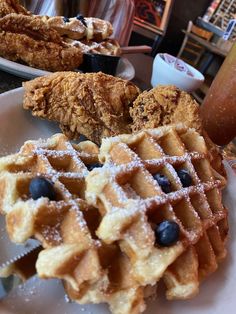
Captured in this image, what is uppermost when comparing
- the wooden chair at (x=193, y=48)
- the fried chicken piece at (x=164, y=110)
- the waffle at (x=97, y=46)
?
the fried chicken piece at (x=164, y=110)

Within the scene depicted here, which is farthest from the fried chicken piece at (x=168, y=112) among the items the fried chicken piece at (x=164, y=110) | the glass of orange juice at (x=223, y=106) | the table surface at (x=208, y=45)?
the table surface at (x=208, y=45)

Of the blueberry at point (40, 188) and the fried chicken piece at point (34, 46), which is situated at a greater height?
the blueberry at point (40, 188)

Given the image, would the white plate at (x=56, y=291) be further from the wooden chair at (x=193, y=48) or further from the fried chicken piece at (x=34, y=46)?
the wooden chair at (x=193, y=48)

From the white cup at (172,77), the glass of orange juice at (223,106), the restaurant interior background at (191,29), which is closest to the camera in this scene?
the glass of orange juice at (223,106)

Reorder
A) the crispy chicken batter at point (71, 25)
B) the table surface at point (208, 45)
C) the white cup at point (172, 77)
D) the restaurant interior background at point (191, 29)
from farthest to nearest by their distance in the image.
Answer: the table surface at point (208, 45), the restaurant interior background at point (191, 29), the white cup at point (172, 77), the crispy chicken batter at point (71, 25)

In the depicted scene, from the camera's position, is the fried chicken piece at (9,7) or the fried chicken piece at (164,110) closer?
the fried chicken piece at (164,110)

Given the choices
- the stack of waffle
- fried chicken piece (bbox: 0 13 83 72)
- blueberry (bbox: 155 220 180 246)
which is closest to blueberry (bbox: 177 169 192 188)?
the stack of waffle

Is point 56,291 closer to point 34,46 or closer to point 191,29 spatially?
point 34,46
